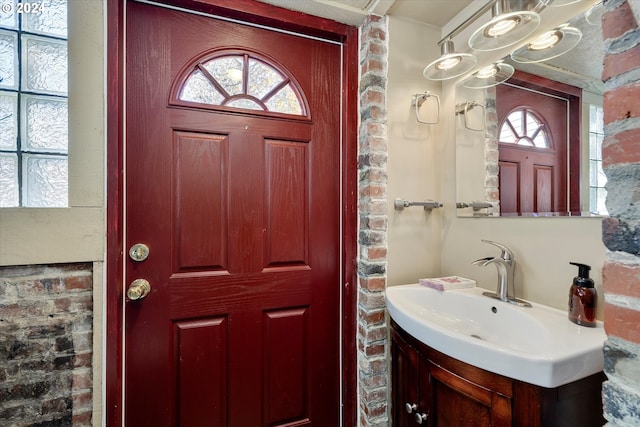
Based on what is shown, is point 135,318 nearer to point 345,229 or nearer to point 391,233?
point 345,229

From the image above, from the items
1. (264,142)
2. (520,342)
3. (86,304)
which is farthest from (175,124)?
(520,342)

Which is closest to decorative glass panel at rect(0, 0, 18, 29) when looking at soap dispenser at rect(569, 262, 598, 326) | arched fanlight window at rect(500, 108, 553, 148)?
arched fanlight window at rect(500, 108, 553, 148)

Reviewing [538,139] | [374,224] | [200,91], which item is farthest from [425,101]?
[200,91]

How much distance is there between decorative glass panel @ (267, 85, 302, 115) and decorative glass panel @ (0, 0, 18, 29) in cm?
88

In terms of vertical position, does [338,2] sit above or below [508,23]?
above

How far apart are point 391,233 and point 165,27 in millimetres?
1309

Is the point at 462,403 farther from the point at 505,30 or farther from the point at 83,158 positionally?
the point at 83,158

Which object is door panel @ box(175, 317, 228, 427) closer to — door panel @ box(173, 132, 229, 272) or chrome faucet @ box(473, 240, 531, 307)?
door panel @ box(173, 132, 229, 272)

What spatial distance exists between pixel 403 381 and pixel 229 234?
93cm

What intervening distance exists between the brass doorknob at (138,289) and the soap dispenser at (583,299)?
4.88 ft

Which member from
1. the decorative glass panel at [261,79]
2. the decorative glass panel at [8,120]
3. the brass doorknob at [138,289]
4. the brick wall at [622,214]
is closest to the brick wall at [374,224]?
the decorative glass panel at [261,79]

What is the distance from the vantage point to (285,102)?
50.1 inches

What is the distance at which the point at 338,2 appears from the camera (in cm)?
120

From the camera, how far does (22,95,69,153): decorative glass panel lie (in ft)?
3.10
